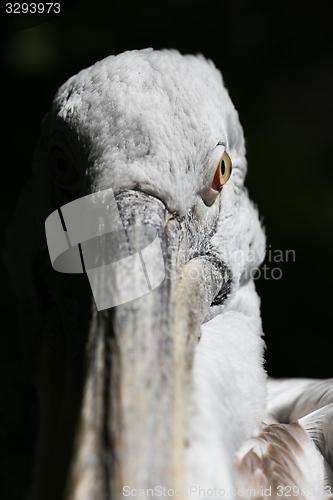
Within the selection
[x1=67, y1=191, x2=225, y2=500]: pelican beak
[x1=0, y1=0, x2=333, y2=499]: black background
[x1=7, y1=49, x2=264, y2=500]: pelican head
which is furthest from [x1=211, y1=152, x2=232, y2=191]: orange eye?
[x1=0, y1=0, x2=333, y2=499]: black background

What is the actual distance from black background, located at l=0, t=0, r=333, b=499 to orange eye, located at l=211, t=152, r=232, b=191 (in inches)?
66.5

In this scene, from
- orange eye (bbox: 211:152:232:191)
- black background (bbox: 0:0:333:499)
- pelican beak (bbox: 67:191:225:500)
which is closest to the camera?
pelican beak (bbox: 67:191:225:500)

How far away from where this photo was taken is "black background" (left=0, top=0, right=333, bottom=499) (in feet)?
10.9

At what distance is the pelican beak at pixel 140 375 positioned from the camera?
1155mm

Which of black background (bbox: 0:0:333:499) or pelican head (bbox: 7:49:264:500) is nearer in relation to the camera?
pelican head (bbox: 7:49:264:500)

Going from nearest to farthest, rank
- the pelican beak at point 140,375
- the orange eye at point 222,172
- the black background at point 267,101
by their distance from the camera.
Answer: the pelican beak at point 140,375
the orange eye at point 222,172
the black background at point 267,101

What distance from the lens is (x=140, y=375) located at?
4.05 feet

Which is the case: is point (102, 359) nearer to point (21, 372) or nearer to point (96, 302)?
point (96, 302)

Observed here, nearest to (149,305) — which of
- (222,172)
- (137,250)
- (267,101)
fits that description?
(137,250)

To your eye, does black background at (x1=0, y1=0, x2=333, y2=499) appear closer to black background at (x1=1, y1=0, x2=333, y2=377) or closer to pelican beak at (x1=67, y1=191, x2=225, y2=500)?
black background at (x1=1, y1=0, x2=333, y2=377)

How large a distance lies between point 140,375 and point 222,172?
1.95 ft

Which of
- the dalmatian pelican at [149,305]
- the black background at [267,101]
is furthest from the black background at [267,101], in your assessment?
the dalmatian pelican at [149,305]

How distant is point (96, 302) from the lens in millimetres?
1320

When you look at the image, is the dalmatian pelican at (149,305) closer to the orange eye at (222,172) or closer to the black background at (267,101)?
the orange eye at (222,172)
